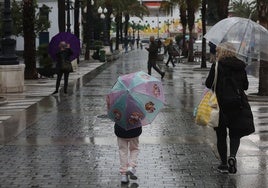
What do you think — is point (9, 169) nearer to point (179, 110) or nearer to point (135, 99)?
point (135, 99)

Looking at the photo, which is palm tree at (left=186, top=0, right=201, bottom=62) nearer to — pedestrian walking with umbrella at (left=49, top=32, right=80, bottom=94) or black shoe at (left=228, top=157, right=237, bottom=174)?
pedestrian walking with umbrella at (left=49, top=32, right=80, bottom=94)

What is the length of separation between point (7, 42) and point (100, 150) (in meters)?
9.67

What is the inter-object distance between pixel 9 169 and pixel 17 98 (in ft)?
29.7

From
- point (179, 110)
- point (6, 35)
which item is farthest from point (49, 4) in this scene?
point (179, 110)

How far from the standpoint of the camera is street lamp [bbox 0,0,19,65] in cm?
1753

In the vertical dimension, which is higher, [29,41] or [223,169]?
[29,41]

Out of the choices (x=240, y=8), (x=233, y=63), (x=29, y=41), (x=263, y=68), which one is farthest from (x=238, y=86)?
(x=240, y=8)

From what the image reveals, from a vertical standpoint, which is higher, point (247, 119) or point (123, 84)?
point (123, 84)

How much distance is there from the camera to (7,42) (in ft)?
58.0

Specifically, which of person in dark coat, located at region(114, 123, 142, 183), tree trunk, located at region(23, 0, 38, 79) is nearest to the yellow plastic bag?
person in dark coat, located at region(114, 123, 142, 183)

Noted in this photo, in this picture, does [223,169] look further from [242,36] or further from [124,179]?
[242,36]

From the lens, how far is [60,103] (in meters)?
15.5

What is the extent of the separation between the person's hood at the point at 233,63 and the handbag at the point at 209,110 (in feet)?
0.43

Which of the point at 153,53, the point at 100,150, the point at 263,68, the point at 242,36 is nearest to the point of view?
the point at 242,36
